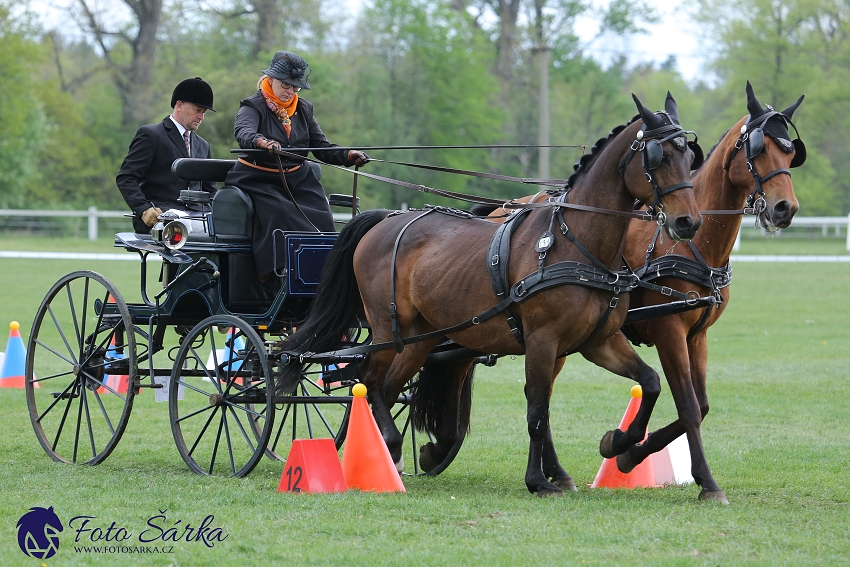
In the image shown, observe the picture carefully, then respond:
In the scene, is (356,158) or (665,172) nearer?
(665,172)

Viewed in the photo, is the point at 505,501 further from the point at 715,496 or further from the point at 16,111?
the point at 16,111

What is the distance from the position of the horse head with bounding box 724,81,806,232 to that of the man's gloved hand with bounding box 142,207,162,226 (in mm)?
3618

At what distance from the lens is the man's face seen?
25.6ft

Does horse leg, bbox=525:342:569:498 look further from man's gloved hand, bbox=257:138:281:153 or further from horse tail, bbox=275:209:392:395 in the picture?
man's gloved hand, bbox=257:138:281:153

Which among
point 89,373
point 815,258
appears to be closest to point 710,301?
point 89,373

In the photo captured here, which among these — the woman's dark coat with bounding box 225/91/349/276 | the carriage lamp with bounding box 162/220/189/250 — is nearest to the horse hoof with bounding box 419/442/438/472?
the woman's dark coat with bounding box 225/91/349/276

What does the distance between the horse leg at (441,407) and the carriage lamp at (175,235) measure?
1.68 meters

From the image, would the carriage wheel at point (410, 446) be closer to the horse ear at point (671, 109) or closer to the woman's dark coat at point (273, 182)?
the woman's dark coat at point (273, 182)

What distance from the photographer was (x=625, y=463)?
626cm

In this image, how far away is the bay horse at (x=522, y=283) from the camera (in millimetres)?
5660

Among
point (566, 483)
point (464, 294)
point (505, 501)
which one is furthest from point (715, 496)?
point (464, 294)

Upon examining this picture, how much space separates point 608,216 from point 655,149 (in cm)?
49

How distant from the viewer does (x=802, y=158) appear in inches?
241

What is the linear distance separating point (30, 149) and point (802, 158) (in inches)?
1361
